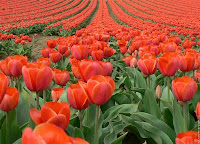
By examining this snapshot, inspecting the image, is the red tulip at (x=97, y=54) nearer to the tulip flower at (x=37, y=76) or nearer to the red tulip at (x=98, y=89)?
the tulip flower at (x=37, y=76)

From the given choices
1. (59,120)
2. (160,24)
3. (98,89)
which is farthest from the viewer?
Result: (160,24)

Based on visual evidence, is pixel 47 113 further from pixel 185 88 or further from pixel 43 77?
pixel 185 88

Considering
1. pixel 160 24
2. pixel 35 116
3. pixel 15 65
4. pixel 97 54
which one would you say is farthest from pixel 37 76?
pixel 160 24

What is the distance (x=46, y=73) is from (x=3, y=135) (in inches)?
18.0

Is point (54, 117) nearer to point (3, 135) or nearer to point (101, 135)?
point (3, 135)

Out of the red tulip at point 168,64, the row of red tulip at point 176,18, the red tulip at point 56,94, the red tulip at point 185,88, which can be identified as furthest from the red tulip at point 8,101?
the row of red tulip at point 176,18

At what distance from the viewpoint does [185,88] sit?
1.27m

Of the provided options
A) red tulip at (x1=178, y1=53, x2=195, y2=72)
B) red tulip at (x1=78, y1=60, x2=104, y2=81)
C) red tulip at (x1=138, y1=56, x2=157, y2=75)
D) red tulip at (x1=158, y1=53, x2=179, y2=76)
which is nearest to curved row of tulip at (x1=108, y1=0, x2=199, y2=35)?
red tulip at (x1=178, y1=53, x2=195, y2=72)

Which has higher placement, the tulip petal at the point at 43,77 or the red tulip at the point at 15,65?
the tulip petal at the point at 43,77

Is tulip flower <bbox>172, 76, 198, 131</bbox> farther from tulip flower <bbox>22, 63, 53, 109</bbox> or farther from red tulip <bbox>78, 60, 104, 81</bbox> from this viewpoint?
tulip flower <bbox>22, 63, 53, 109</bbox>

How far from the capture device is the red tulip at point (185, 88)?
1265mm

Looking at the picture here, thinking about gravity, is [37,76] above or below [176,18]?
above

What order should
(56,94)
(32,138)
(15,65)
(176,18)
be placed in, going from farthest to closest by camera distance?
1. (176,18)
2. (56,94)
3. (15,65)
4. (32,138)

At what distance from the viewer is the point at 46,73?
1.18m
